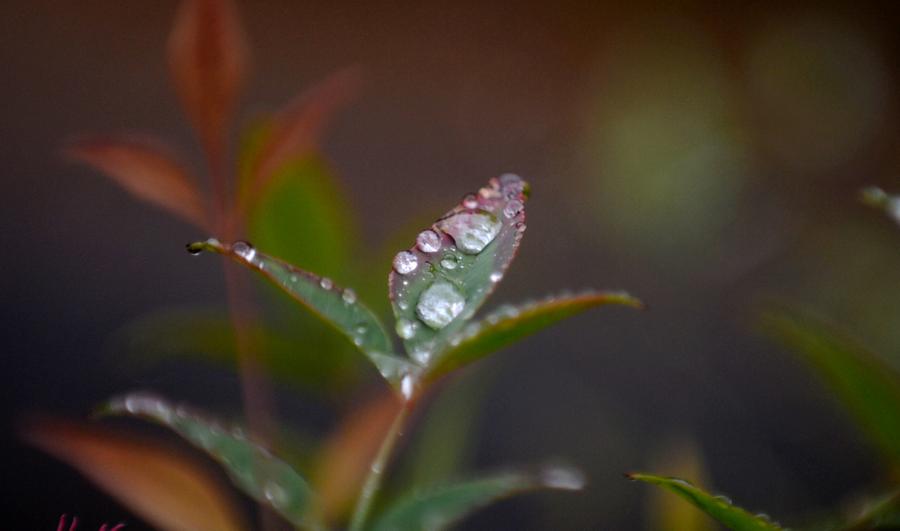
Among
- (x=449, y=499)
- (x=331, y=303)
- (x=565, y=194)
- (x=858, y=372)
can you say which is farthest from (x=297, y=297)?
(x=565, y=194)

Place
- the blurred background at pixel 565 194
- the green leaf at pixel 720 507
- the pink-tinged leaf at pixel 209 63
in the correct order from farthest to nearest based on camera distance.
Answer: the blurred background at pixel 565 194, the pink-tinged leaf at pixel 209 63, the green leaf at pixel 720 507

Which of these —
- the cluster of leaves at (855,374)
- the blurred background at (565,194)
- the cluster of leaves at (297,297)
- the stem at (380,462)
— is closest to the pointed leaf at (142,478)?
the cluster of leaves at (297,297)

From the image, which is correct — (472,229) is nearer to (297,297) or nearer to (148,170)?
(297,297)

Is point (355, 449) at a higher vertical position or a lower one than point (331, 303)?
lower

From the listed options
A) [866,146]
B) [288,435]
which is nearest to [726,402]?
[866,146]

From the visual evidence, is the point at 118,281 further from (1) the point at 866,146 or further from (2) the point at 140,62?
(1) the point at 866,146

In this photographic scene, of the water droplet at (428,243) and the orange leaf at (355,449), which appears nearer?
the water droplet at (428,243)

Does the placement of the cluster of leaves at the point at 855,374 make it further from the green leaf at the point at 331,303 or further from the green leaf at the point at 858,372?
the green leaf at the point at 331,303
